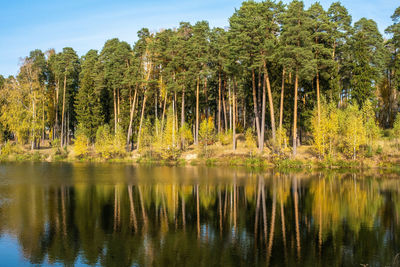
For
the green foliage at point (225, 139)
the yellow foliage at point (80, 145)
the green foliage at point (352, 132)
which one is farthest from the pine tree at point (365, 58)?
the yellow foliage at point (80, 145)

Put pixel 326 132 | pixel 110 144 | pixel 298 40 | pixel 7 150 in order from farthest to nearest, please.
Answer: pixel 7 150 < pixel 110 144 < pixel 298 40 < pixel 326 132

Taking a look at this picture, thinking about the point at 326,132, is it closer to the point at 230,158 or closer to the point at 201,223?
the point at 230,158

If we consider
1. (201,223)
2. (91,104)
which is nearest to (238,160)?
(201,223)

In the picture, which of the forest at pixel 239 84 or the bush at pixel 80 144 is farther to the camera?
the bush at pixel 80 144

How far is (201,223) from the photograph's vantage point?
60.7 ft

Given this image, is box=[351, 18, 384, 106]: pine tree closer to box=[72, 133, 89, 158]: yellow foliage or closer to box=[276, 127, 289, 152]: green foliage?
box=[276, 127, 289, 152]: green foliage

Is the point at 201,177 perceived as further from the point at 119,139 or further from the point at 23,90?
the point at 23,90

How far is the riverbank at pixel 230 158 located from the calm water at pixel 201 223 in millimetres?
12155

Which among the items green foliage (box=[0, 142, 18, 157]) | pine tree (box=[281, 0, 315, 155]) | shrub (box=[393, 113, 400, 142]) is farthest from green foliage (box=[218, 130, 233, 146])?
green foliage (box=[0, 142, 18, 157])

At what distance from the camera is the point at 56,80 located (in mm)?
76312

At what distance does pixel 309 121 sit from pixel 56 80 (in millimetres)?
52953

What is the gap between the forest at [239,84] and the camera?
1829 inches

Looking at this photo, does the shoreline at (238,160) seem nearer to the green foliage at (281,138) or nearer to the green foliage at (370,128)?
the green foliage at (281,138)

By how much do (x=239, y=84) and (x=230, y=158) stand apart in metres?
20.8
